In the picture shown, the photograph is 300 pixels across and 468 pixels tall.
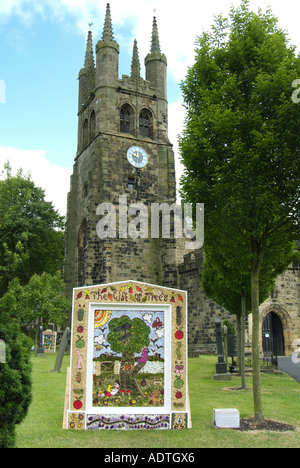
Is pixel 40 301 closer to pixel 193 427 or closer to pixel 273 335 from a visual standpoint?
pixel 273 335

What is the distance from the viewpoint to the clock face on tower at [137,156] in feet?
104

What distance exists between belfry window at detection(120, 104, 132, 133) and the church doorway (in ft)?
54.4

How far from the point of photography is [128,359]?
809cm

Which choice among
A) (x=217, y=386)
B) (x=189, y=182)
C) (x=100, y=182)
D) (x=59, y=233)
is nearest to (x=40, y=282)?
(x=100, y=182)

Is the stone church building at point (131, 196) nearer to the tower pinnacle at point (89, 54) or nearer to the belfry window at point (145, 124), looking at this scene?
the belfry window at point (145, 124)

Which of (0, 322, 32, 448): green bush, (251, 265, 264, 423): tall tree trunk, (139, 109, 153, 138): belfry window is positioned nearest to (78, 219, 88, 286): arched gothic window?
(139, 109, 153, 138): belfry window

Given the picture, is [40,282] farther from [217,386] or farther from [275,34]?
[275,34]

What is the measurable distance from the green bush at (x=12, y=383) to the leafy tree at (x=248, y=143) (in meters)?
4.76

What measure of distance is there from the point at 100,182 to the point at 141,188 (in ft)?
9.82

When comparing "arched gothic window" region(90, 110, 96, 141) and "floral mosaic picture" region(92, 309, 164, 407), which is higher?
"arched gothic window" region(90, 110, 96, 141)

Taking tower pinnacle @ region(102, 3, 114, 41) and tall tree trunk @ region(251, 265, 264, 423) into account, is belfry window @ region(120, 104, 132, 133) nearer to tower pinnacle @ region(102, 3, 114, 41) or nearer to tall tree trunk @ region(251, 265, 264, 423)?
tower pinnacle @ region(102, 3, 114, 41)

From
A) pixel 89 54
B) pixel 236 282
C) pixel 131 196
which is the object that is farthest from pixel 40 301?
pixel 89 54

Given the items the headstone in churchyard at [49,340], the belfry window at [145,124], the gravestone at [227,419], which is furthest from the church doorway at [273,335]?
the gravestone at [227,419]

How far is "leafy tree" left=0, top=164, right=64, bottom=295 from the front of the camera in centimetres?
3606
